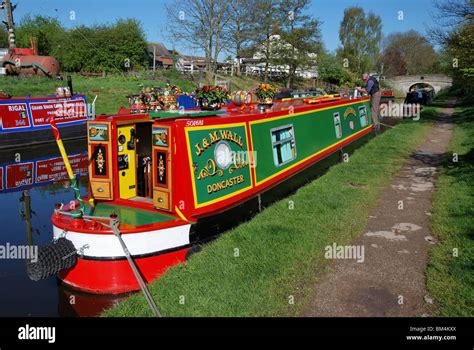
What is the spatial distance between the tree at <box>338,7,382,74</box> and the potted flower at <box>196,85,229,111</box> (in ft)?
155

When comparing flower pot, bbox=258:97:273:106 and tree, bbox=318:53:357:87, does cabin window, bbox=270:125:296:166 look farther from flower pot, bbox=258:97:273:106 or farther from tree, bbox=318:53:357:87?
tree, bbox=318:53:357:87

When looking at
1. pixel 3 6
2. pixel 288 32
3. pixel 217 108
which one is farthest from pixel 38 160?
pixel 288 32

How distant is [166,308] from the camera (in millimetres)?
4238

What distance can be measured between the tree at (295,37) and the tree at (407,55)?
26.3 m

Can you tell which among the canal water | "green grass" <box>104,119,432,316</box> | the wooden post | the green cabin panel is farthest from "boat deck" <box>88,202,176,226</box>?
the wooden post

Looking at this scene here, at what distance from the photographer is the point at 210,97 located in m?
7.79

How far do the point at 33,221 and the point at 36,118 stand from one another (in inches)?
370

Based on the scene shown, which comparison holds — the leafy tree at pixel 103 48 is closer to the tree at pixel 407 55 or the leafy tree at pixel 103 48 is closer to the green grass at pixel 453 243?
the green grass at pixel 453 243

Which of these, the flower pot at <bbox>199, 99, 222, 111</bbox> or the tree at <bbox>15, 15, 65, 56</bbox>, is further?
the tree at <bbox>15, 15, 65, 56</bbox>

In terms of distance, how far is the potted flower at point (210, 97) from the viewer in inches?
304

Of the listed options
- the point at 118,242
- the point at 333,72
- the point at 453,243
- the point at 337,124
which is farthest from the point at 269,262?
the point at 333,72

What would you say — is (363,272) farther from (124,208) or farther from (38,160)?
(38,160)

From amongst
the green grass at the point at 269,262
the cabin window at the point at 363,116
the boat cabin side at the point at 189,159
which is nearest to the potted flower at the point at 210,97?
the boat cabin side at the point at 189,159

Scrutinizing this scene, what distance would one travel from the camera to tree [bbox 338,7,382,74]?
54119 mm
